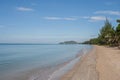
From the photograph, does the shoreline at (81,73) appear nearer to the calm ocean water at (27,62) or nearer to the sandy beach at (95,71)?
the sandy beach at (95,71)

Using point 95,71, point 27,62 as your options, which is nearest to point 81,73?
point 95,71

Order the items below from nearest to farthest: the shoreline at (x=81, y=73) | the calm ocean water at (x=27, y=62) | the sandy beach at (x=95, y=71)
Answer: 1. the sandy beach at (x=95, y=71)
2. the shoreline at (x=81, y=73)
3. the calm ocean water at (x=27, y=62)

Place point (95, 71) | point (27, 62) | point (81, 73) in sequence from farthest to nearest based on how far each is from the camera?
1. point (27, 62)
2. point (95, 71)
3. point (81, 73)

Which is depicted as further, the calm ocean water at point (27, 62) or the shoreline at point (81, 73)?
the calm ocean water at point (27, 62)

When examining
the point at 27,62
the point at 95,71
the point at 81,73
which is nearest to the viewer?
the point at 81,73

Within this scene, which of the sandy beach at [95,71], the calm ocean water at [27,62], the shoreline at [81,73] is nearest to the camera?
the sandy beach at [95,71]

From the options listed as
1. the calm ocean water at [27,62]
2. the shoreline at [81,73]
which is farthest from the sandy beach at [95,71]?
the calm ocean water at [27,62]

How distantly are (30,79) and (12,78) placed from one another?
1.48 meters

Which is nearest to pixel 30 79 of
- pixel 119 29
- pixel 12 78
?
pixel 12 78

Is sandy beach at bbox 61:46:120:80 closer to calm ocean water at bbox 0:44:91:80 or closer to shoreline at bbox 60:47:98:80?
shoreline at bbox 60:47:98:80

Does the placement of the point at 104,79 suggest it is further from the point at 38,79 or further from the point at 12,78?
the point at 12,78

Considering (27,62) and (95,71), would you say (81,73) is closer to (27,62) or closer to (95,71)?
(95,71)

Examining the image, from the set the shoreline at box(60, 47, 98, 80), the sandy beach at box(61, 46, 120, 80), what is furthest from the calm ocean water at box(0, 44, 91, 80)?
Answer: the sandy beach at box(61, 46, 120, 80)

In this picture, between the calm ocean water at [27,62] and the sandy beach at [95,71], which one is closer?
the sandy beach at [95,71]
